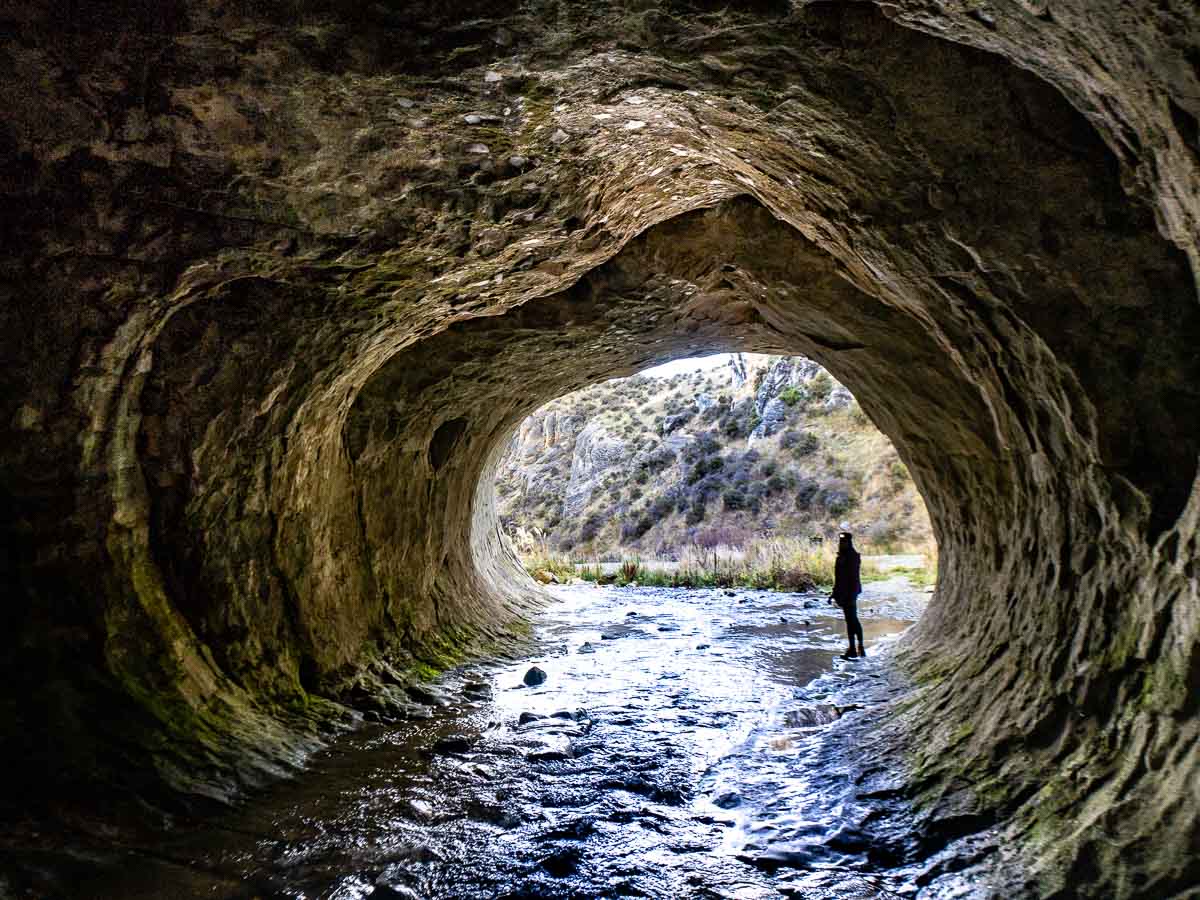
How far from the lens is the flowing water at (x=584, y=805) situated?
3516 mm

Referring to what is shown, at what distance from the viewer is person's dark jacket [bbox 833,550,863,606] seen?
848cm

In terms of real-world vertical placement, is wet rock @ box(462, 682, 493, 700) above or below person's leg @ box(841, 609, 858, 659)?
below

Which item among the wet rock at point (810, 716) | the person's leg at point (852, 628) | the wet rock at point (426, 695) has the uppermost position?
the person's leg at point (852, 628)

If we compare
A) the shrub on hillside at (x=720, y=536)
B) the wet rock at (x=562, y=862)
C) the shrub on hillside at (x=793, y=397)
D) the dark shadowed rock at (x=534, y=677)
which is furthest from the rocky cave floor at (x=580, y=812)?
the shrub on hillside at (x=793, y=397)

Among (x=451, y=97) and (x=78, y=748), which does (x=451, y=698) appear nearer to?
(x=78, y=748)

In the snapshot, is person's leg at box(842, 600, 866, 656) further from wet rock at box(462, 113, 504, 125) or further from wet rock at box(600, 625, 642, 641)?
wet rock at box(462, 113, 504, 125)

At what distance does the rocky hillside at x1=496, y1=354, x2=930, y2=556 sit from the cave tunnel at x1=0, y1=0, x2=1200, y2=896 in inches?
902

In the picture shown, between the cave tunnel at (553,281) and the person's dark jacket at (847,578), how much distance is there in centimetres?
164

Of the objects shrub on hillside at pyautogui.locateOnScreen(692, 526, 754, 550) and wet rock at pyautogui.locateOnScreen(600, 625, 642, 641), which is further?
shrub on hillside at pyautogui.locateOnScreen(692, 526, 754, 550)

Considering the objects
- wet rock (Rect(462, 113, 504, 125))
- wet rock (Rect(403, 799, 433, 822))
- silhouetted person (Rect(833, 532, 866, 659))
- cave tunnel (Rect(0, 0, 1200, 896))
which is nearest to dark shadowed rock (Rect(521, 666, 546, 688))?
cave tunnel (Rect(0, 0, 1200, 896))

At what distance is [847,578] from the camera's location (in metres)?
8.51

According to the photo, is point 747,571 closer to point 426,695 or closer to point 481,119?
point 426,695

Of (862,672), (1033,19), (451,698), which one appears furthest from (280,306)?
(862,672)

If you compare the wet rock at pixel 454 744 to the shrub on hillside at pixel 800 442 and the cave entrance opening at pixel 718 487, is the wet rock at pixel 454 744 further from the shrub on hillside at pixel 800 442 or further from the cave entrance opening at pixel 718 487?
the shrub on hillside at pixel 800 442
